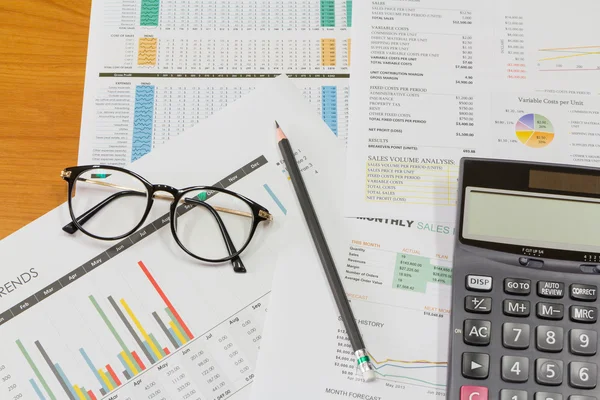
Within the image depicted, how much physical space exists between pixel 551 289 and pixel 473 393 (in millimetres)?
101

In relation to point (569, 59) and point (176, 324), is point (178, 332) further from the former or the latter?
point (569, 59)

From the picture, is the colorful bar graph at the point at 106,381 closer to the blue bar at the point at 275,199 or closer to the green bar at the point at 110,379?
the green bar at the point at 110,379

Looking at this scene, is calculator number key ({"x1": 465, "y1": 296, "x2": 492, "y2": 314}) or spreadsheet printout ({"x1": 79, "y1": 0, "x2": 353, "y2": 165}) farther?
spreadsheet printout ({"x1": 79, "y1": 0, "x2": 353, "y2": 165})

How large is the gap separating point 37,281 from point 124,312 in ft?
0.28

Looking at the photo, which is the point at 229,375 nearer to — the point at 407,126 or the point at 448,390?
the point at 448,390

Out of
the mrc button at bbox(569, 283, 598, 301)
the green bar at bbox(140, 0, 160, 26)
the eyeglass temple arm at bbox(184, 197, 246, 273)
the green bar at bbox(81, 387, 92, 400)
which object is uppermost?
the green bar at bbox(140, 0, 160, 26)

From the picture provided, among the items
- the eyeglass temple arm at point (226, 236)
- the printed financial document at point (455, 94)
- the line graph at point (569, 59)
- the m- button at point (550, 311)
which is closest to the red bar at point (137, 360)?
the eyeglass temple arm at point (226, 236)

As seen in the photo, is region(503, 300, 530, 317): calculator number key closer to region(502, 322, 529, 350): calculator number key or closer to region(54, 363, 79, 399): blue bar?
region(502, 322, 529, 350): calculator number key

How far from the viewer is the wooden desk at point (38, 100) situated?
539 mm

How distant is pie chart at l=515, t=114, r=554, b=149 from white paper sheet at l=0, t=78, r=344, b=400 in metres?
0.17

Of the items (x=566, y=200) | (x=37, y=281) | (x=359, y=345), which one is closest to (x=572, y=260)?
(x=566, y=200)

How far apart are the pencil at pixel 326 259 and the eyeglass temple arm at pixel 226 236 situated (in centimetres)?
7

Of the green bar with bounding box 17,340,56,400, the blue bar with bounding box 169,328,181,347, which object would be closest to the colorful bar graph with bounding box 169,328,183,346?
the blue bar with bounding box 169,328,181,347

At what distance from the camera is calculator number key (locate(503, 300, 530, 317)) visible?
0.44 metres
